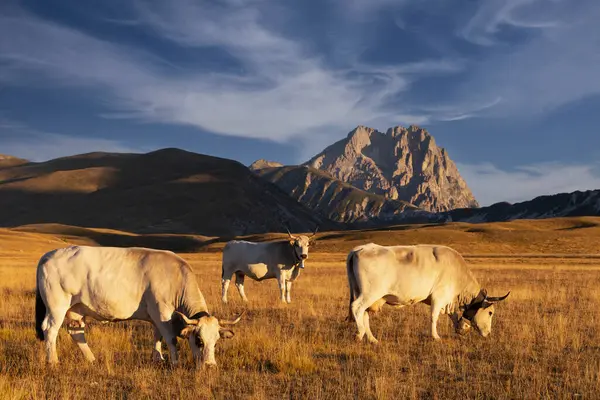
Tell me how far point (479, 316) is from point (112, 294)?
8180 mm

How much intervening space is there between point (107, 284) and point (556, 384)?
7693 mm

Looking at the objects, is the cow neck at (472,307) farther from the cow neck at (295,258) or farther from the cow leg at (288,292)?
the cow neck at (295,258)

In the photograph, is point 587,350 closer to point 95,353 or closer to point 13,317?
point 95,353

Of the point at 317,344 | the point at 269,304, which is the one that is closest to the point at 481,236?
the point at 269,304

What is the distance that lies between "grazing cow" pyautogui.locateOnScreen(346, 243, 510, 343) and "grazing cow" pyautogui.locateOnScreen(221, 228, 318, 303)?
25.7 ft

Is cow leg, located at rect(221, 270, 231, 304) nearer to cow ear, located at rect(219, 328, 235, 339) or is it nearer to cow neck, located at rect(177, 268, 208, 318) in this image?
cow neck, located at rect(177, 268, 208, 318)

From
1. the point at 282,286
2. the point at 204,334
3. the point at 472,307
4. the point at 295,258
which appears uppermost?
the point at 295,258

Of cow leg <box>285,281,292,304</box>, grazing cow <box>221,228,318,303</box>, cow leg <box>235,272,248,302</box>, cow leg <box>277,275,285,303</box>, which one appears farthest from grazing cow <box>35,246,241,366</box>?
grazing cow <box>221,228,318,303</box>

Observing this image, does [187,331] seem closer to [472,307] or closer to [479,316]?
[479,316]

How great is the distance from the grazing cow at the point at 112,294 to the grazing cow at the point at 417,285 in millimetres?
3890

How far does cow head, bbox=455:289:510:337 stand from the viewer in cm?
1209

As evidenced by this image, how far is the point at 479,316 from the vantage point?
12125mm

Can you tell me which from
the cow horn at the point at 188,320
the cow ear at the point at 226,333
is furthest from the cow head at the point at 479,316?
the cow horn at the point at 188,320

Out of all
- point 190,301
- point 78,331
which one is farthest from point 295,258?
point 78,331
